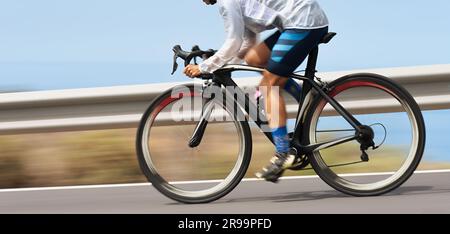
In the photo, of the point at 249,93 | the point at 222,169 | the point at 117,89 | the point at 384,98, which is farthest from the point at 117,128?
the point at 384,98

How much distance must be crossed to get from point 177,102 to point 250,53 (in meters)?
0.63

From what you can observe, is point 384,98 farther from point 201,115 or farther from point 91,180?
point 91,180

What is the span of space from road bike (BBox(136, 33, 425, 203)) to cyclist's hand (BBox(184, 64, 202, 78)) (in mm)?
64

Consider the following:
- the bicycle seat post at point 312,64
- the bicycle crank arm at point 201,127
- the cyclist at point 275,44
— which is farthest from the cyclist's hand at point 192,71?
the bicycle seat post at point 312,64

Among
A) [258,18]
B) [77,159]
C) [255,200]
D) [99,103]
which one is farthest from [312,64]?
[77,159]

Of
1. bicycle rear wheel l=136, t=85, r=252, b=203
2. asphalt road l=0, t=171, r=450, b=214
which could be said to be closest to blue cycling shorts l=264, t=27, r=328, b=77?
bicycle rear wheel l=136, t=85, r=252, b=203

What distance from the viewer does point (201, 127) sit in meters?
6.08

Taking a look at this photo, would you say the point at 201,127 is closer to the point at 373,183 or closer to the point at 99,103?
the point at 373,183

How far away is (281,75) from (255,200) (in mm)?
949

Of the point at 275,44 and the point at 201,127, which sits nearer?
the point at 275,44

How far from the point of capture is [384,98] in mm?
6320

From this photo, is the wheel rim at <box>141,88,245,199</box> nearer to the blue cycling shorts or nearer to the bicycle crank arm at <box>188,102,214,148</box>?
the bicycle crank arm at <box>188,102,214,148</box>
